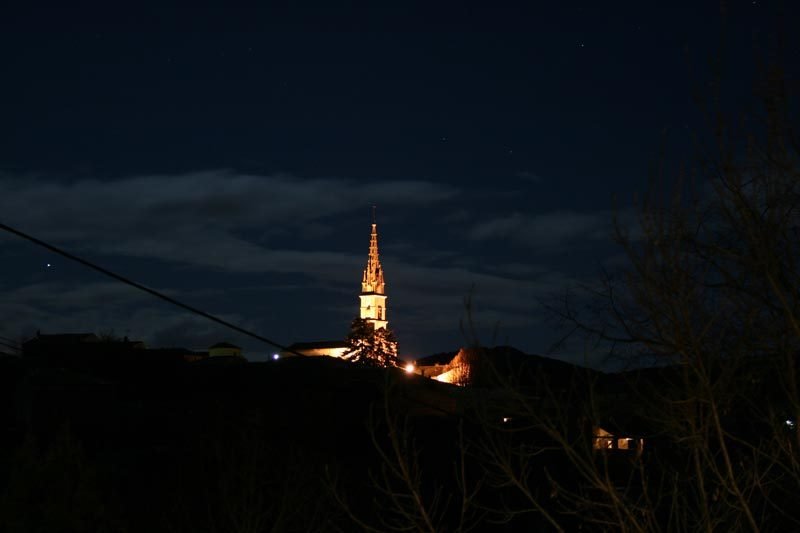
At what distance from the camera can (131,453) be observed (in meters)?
22.2

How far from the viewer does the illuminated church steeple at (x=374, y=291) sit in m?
124

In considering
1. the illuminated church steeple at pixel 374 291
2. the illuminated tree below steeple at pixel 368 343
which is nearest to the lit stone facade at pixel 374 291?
the illuminated church steeple at pixel 374 291

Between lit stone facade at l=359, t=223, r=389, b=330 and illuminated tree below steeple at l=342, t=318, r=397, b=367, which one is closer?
illuminated tree below steeple at l=342, t=318, r=397, b=367

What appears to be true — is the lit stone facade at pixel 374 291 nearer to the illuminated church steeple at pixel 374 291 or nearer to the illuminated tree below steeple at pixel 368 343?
the illuminated church steeple at pixel 374 291

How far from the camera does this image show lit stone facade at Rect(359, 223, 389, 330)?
12375cm

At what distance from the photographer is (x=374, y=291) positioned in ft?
414

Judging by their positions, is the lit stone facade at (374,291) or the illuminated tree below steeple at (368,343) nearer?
the illuminated tree below steeple at (368,343)

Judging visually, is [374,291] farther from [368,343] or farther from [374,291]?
[368,343]

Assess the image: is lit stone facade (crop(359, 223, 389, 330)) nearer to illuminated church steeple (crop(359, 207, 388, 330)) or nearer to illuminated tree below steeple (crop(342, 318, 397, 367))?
illuminated church steeple (crop(359, 207, 388, 330))

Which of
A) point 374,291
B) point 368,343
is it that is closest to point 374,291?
point 374,291

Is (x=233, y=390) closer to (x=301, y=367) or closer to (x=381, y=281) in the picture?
(x=301, y=367)

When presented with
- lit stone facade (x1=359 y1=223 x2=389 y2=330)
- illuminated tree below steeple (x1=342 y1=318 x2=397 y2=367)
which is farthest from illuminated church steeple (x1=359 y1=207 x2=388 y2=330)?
illuminated tree below steeple (x1=342 y1=318 x2=397 y2=367)

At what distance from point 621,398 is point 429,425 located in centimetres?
1511

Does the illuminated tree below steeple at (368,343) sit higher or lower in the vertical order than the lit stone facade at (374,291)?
lower
